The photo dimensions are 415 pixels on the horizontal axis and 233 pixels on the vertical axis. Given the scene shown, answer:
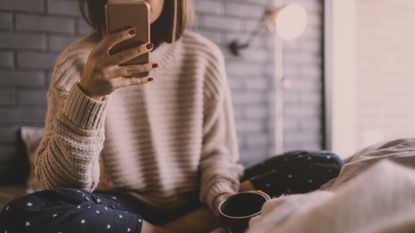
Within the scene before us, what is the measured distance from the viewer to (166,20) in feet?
3.69

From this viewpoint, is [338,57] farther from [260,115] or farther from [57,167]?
[57,167]

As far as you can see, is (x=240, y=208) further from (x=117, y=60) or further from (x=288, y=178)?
(x=117, y=60)

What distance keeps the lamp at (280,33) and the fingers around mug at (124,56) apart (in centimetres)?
125

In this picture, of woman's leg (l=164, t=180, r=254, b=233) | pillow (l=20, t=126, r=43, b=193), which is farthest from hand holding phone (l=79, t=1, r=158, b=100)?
pillow (l=20, t=126, r=43, b=193)

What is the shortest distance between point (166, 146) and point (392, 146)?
0.60 meters

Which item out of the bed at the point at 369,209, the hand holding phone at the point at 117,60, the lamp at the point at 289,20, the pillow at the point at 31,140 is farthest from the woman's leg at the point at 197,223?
the lamp at the point at 289,20

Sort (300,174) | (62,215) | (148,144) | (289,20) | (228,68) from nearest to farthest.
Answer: (62,215)
(300,174)
(148,144)
(289,20)
(228,68)

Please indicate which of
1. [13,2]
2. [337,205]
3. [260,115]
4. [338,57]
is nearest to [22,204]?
[337,205]

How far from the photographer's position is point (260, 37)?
224 centimetres

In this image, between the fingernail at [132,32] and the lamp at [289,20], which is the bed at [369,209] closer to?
the fingernail at [132,32]

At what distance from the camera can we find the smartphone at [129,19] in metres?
0.81

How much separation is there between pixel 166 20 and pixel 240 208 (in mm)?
553

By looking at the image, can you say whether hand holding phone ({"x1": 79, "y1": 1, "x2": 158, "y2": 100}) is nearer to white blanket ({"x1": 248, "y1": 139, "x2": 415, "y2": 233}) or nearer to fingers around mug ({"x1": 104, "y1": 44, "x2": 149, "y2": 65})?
fingers around mug ({"x1": 104, "y1": 44, "x2": 149, "y2": 65})

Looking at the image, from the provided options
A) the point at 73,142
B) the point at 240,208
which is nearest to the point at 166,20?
the point at 73,142
